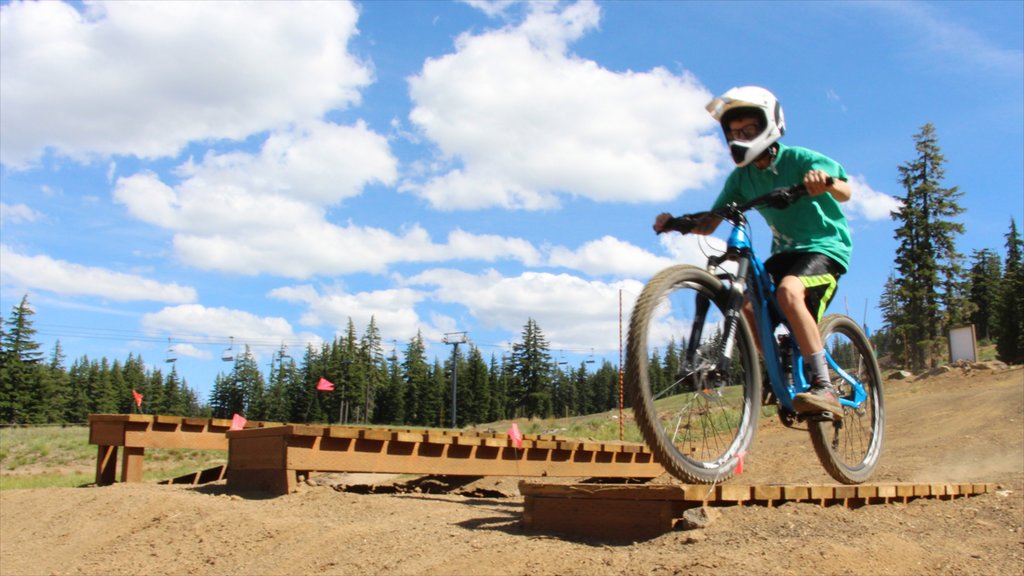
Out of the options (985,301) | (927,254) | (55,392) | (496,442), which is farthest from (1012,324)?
(55,392)

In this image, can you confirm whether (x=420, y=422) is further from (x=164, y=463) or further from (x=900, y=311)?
(x=164, y=463)

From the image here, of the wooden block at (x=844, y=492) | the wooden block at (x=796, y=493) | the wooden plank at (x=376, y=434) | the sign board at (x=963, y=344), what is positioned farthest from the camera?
the sign board at (x=963, y=344)

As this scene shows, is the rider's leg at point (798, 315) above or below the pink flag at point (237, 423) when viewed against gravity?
above

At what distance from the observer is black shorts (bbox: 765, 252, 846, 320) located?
5.30 m

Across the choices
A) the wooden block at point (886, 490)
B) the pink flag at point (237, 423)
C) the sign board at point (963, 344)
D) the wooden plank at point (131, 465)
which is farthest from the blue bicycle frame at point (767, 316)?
the sign board at point (963, 344)

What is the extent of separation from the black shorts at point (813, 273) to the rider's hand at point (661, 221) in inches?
36.0

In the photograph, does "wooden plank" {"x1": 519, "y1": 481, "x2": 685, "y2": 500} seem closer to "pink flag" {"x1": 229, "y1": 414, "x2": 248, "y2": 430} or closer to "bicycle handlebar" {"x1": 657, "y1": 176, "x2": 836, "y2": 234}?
"bicycle handlebar" {"x1": 657, "y1": 176, "x2": 836, "y2": 234}

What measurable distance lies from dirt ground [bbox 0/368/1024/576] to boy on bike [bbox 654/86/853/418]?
105cm

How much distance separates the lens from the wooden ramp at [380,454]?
363 inches

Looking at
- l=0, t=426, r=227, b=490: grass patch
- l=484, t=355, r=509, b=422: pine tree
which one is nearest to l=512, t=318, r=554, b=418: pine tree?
l=484, t=355, r=509, b=422: pine tree

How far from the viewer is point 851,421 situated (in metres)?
6.80

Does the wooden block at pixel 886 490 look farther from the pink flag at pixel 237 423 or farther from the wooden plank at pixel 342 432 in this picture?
the pink flag at pixel 237 423

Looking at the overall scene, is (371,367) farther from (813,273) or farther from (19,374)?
(813,273)

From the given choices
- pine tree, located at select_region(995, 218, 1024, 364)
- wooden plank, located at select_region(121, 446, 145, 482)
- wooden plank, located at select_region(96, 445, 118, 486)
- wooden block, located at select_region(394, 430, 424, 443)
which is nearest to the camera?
wooden block, located at select_region(394, 430, 424, 443)
